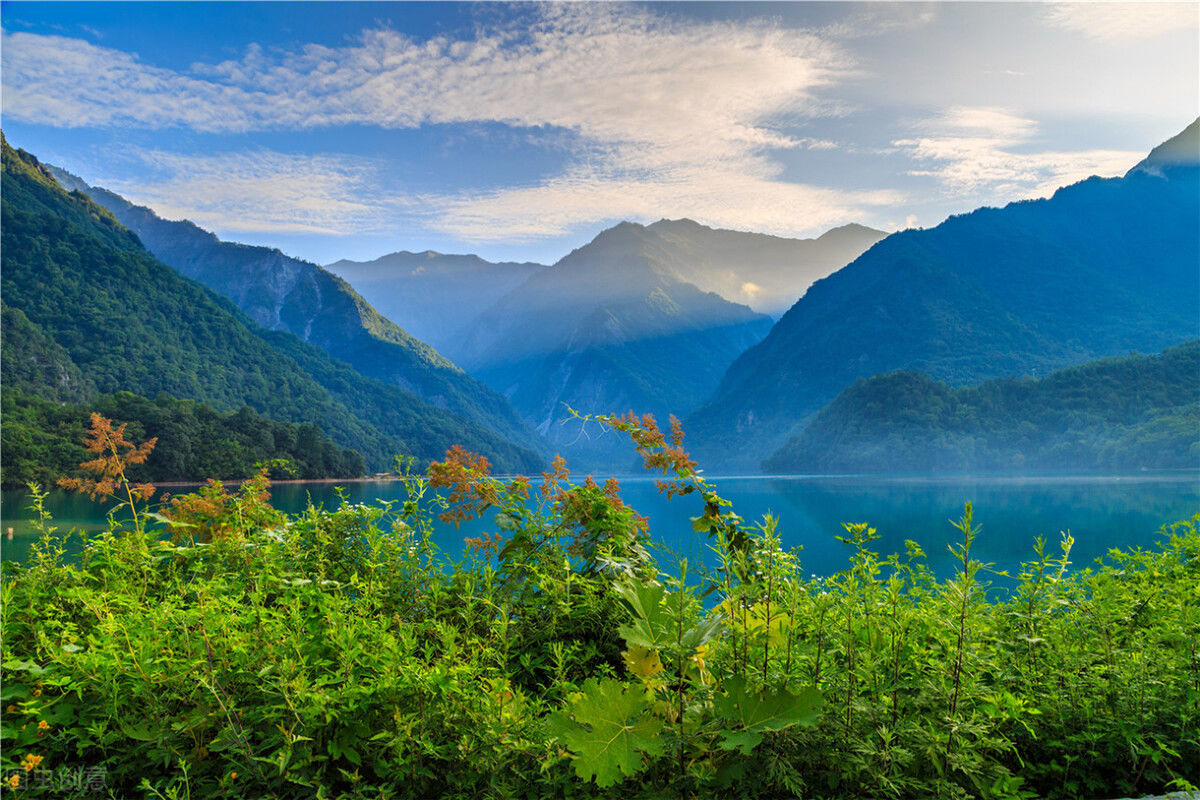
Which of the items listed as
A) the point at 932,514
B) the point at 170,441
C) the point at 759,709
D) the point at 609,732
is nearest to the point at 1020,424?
the point at 932,514

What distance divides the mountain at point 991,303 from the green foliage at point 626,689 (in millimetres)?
147276

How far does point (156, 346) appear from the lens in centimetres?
10194

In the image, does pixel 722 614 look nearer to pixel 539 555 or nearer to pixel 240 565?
pixel 539 555

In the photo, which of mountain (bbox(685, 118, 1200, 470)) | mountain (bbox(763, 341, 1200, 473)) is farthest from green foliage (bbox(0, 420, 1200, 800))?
mountain (bbox(685, 118, 1200, 470))

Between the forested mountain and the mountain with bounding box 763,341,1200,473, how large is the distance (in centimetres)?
5571

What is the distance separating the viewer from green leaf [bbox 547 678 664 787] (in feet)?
5.36

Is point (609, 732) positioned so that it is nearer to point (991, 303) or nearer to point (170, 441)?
point (170, 441)

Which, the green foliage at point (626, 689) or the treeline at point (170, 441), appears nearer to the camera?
the green foliage at point (626, 689)

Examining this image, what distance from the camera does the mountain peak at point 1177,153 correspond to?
189m

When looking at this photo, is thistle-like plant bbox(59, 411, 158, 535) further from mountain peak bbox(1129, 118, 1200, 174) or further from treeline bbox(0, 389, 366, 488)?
mountain peak bbox(1129, 118, 1200, 174)

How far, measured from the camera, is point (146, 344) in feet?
331

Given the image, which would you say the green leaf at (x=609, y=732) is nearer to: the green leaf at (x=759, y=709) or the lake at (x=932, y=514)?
the green leaf at (x=759, y=709)

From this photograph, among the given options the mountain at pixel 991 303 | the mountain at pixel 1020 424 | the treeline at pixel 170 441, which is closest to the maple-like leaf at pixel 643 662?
the treeline at pixel 170 441

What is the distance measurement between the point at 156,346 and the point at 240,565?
117475mm
